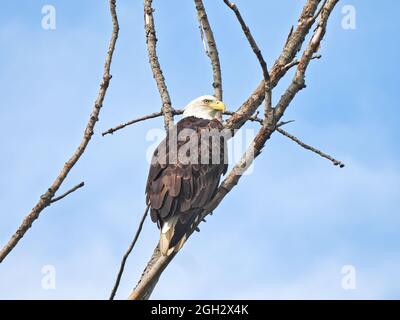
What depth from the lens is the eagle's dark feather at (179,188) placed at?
23.0 feet

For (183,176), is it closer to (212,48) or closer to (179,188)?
(179,188)

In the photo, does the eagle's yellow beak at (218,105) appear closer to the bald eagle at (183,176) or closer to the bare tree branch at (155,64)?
the bald eagle at (183,176)

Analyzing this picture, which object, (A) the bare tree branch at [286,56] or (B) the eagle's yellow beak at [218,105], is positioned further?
(B) the eagle's yellow beak at [218,105]

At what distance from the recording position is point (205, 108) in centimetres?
884

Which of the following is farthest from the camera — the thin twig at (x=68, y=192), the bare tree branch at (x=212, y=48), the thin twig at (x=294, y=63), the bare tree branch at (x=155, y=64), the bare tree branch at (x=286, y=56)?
the bare tree branch at (x=212, y=48)

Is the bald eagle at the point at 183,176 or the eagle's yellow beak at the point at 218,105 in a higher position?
the eagle's yellow beak at the point at 218,105

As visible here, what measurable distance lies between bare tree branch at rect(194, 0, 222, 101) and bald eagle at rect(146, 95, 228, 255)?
428mm

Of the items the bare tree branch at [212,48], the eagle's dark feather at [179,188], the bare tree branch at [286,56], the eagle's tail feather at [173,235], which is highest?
the bare tree branch at [212,48]

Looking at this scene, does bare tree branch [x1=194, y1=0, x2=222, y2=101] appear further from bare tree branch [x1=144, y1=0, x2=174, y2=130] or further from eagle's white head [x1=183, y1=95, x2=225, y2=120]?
bare tree branch [x1=144, y1=0, x2=174, y2=130]

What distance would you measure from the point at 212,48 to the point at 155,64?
0.71 meters

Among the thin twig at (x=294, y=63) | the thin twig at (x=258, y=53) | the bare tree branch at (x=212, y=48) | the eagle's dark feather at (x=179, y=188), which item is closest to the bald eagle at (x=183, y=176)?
the eagle's dark feather at (x=179, y=188)

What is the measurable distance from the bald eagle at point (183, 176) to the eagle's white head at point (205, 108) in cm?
28

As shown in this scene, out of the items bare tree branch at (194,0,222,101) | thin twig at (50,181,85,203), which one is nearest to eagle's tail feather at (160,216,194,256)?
thin twig at (50,181,85,203)

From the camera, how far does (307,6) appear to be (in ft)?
23.7
